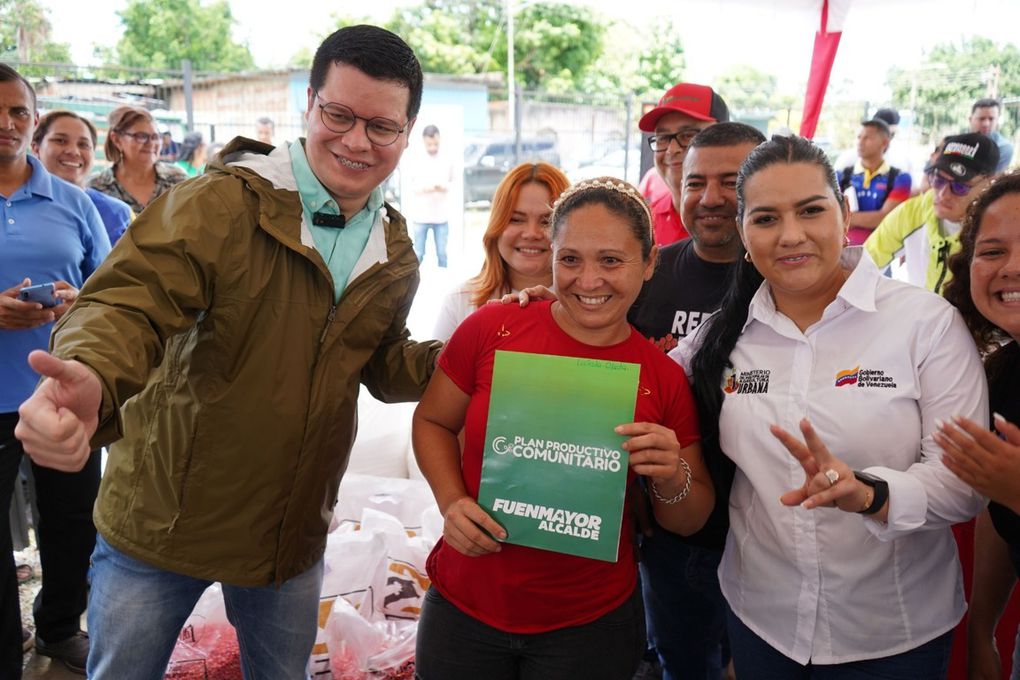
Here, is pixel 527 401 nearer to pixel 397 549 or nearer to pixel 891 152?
pixel 397 549

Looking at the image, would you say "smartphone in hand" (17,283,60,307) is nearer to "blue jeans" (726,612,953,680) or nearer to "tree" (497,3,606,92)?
"blue jeans" (726,612,953,680)

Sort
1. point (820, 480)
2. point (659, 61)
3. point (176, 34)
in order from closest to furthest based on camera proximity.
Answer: point (820, 480) → point (176, 34) → point (659, 61)

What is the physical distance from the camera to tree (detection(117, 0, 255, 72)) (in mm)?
29219

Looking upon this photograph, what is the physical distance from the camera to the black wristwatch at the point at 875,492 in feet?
4.96

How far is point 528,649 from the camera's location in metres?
1.78

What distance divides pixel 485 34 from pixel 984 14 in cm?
2502

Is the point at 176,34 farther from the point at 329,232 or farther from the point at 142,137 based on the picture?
the point at 329,232

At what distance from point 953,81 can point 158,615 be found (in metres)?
23.0

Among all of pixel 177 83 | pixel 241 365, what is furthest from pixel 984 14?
pixel 177 83

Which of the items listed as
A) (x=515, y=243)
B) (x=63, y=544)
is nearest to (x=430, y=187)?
(x=63, y=544)

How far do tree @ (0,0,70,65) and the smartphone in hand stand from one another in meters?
18.0

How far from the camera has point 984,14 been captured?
605 centimetres

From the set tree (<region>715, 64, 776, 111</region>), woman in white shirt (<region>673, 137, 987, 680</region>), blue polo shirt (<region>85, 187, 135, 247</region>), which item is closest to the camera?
woman in white shirt (<region>673, 137, 987, 680</region>)

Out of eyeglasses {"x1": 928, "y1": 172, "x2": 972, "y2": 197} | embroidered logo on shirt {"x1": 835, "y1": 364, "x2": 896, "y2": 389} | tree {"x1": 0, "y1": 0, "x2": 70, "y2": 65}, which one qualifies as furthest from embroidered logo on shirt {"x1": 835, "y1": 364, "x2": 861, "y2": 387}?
tree {"x1": 0, "y1": 0, "x2": 70, "y2": 65}
